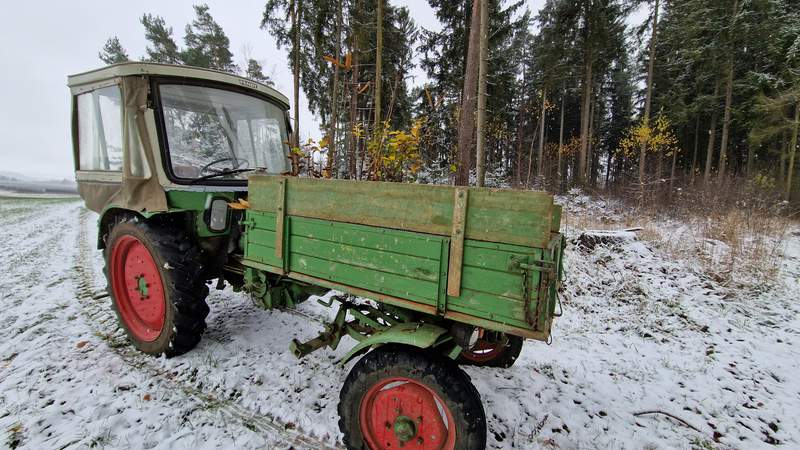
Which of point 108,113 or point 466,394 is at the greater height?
point 108,113

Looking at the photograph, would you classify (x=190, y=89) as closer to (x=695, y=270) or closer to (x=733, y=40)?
(x=695, y=270)

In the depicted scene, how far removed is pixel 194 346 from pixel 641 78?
3118 centimetres

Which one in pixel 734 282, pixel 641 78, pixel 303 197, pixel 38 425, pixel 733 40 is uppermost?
pixel 641 78

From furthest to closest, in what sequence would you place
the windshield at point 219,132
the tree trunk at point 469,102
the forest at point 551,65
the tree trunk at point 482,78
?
the forest at point 551,65 → the tree trunk at point 469,102 → the tree trunk at point 482,78 → the windshield at point 219,132

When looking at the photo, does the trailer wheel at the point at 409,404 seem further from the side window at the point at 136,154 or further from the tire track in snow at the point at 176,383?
the side window at the point at 136,154

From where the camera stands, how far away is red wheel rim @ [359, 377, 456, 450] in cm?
184

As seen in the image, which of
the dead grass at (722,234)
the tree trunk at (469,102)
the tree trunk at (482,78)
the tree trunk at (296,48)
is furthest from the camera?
the tree trunk at (296,48)

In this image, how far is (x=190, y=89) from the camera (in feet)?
9.75

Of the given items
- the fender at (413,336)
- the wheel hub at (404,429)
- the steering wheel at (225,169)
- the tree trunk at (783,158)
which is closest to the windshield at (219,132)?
the steering wheel at (225,169)

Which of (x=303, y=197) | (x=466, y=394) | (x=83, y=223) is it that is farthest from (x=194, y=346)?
(x=83, y=223)

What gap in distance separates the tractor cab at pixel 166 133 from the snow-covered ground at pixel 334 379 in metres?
1.48

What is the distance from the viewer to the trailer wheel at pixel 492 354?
9.70 feet

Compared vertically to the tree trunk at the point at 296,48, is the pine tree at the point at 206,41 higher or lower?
higher

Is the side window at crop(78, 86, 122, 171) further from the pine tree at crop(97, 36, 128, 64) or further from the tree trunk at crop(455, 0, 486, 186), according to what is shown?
the pine tree at crop(97, 36, 128, 64)
